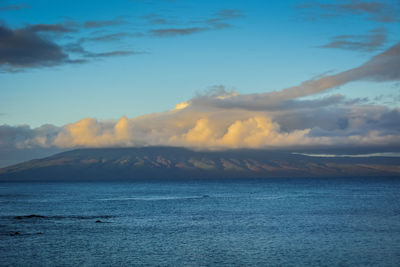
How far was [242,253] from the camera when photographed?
48469mm

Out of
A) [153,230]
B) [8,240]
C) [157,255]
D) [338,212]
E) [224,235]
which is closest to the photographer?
[157,255]

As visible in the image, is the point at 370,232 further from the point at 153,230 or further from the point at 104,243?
the point at 104,243

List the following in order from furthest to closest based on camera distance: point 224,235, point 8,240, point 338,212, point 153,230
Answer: point 338,212
point 153,230
point 224,235
point 8,240

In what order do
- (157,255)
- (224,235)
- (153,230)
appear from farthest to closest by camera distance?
1. (153,230)
2. (224,235)
3. (157,255)

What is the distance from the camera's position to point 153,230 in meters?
67.1

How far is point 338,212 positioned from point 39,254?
65337 mm

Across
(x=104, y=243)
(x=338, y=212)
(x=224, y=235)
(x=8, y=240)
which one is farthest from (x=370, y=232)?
(x=8, y=240)

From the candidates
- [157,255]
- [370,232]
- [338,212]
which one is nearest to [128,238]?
[157,255]

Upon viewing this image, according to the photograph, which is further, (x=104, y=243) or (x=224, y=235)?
(x=224, y=235)

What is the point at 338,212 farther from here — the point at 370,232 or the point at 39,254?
the point at 39,254

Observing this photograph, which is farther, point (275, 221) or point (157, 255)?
point (275, 221)

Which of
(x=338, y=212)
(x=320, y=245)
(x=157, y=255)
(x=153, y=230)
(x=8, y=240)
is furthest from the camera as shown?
(x=338, y=212)

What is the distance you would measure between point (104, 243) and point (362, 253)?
31484 mm

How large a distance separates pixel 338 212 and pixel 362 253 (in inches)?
1815
